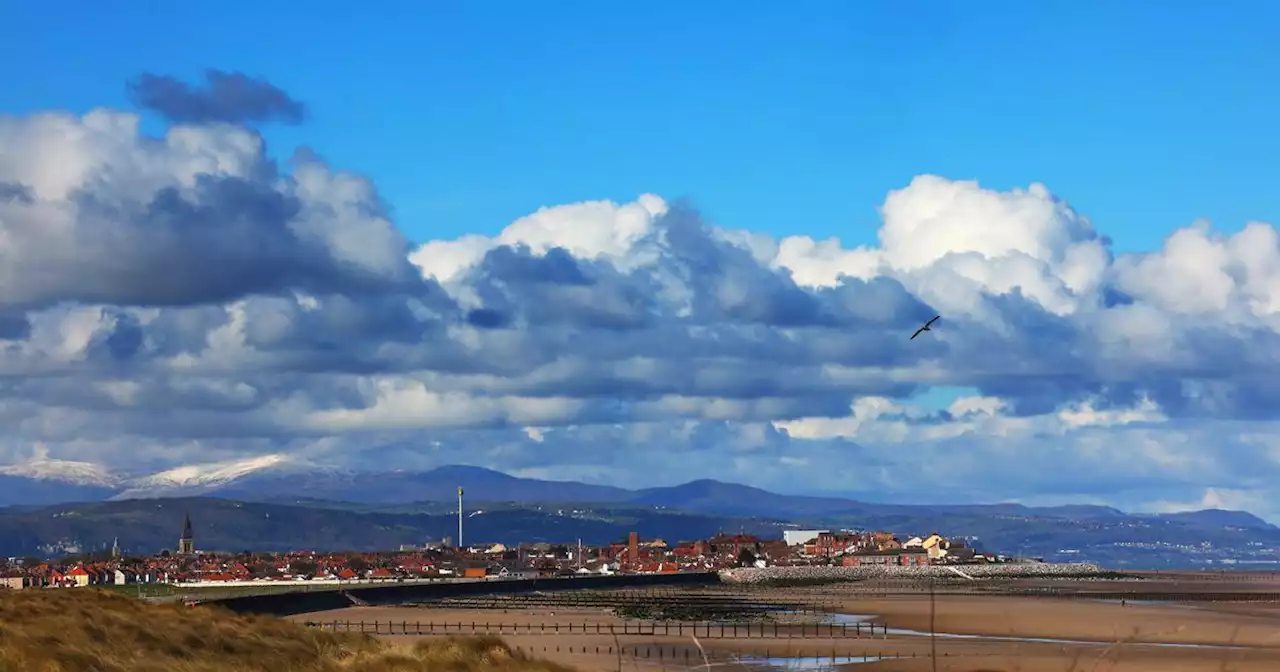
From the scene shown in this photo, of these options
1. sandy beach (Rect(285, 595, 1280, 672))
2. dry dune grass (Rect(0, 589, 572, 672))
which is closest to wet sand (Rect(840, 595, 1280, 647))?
sandy beach (Rect(285, 595, 1280, 672))

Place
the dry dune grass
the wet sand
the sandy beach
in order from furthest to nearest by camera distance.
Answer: the wet sand, the sandy beach, the dry dune grass

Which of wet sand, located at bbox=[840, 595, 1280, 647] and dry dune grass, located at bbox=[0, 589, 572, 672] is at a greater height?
dry dune grass, located at bbox=[0, 589, 572, 672]

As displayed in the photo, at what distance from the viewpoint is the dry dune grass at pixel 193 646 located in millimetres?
36406

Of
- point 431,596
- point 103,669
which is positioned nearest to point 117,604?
point 103,669

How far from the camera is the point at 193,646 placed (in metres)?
49.3

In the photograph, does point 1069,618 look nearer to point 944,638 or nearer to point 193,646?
point 944,638

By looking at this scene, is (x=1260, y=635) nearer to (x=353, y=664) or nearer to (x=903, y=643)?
(x=903, y=643)

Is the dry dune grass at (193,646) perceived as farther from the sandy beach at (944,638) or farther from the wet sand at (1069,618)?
the wet sand at (1069,618)

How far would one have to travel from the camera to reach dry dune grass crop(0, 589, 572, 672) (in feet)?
119

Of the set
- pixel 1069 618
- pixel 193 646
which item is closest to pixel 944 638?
pixel 1069 618

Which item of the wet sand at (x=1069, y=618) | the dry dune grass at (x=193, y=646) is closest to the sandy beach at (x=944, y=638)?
the wet sand at (x=1069, y=618)

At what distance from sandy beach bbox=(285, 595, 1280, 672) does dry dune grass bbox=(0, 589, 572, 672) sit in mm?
4994

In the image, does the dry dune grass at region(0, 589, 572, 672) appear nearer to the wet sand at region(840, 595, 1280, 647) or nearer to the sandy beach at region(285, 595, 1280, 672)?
the sandy beach at region(285, 595, 1280, 672)

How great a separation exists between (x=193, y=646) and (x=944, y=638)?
58514 mm
